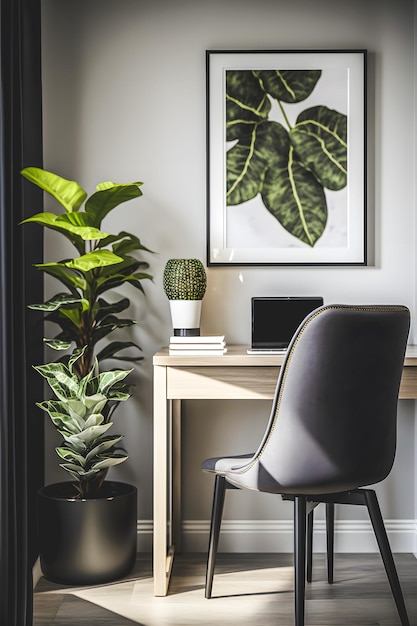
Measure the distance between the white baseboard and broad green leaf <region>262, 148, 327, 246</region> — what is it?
123cm

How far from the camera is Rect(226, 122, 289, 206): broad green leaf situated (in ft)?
10.00

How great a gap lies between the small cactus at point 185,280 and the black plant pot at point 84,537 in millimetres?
793

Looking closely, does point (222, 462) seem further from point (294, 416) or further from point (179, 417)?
point (179, 417)

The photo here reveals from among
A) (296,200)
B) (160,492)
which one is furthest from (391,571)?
(296,200)

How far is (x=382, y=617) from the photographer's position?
7.87 ft

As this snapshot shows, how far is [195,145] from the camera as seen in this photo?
3.06 m

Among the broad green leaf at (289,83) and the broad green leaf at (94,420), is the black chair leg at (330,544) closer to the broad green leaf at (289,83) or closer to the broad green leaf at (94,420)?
the broad green leaf at (94,420)

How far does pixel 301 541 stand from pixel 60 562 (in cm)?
98

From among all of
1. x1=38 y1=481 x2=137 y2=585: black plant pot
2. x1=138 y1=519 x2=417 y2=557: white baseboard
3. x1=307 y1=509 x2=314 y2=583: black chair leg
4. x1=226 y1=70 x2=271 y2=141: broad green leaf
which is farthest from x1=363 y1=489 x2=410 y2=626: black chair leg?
x1=226 y1=70 x2=271 y2=141: broad green leaf

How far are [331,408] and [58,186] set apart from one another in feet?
4.25

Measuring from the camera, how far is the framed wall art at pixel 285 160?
303 cm

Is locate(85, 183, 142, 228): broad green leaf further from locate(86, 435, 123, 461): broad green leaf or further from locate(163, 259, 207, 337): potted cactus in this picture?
locate(86, 435, 123, 461): broad green leaf

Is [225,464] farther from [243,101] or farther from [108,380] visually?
[243,101]

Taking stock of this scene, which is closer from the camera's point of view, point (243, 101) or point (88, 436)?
point (88, 436)
